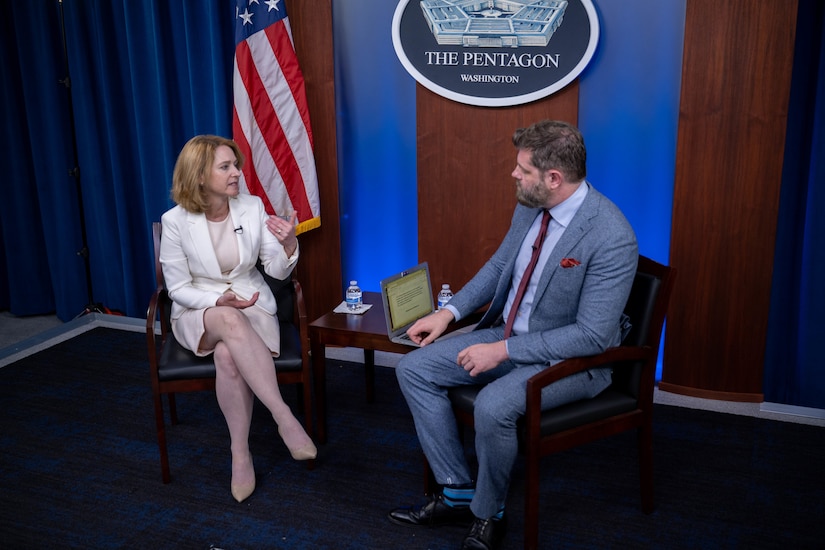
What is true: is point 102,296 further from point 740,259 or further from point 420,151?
point 740,259

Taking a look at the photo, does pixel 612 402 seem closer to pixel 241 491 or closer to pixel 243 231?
pixel 241 491

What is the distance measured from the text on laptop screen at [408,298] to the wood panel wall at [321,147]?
1.24 m

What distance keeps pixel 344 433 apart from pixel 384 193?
1297 millimetres

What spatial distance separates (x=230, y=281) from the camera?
3.22 meters

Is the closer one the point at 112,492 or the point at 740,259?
the point at 112,492

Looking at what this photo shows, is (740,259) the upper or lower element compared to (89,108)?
lower

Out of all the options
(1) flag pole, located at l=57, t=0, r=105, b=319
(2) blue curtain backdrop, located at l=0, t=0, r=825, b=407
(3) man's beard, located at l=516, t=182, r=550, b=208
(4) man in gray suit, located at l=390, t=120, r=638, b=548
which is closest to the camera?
(4) man in gray suit, located at l=390, t=120, r=638, b=548

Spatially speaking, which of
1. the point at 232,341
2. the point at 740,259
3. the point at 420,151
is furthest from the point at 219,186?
the point at 740,259

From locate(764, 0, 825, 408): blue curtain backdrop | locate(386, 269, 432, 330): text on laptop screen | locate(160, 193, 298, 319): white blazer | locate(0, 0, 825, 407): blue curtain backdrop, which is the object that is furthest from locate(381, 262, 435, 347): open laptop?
locate(764, 0, 825, 408): blue curtain backdrop

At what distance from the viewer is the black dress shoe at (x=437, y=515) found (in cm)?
271

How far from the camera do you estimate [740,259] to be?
11.1 feet

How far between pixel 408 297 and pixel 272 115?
144cm

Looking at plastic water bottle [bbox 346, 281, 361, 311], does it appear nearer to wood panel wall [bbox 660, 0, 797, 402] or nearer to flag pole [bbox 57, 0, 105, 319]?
wood panel wall [bbox 660, 0, 797, 402]

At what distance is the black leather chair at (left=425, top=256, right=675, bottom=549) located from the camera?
8.06ft
